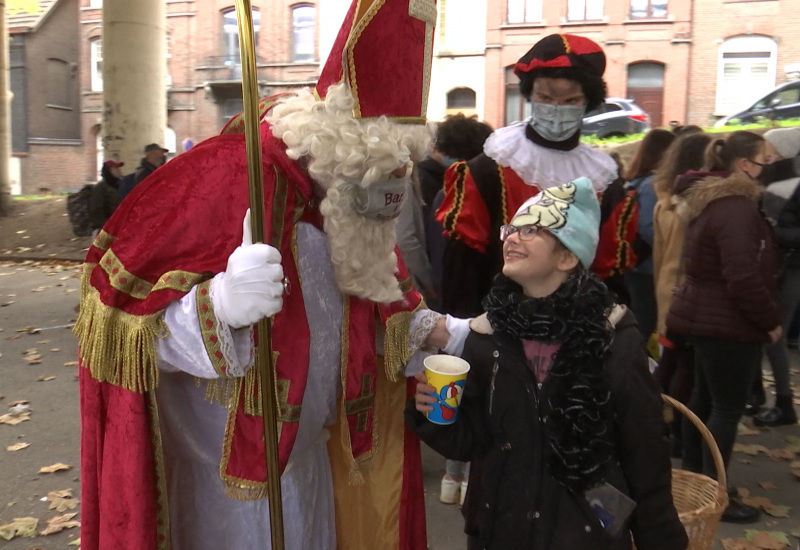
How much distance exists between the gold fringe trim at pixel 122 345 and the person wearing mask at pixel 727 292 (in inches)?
93.5

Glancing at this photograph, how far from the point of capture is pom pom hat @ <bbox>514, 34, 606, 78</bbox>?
9.00 ft

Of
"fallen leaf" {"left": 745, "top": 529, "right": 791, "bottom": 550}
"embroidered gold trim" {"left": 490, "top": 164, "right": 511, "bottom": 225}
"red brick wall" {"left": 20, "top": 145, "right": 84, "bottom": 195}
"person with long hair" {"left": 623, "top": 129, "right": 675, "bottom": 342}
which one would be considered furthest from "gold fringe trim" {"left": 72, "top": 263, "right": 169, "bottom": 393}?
"red brick wall" {"left": 20, "top": 145, "right": 84, "bottom": 195}

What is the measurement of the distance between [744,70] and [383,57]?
2188 cm

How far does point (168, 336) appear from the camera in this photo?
1820mm

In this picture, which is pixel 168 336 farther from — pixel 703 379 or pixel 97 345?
pixel 703 379

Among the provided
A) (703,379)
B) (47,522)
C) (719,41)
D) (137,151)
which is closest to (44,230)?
(137,151)

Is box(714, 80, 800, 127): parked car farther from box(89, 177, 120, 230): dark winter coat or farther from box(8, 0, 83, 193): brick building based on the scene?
box(8, 0, 83, 193): brick building

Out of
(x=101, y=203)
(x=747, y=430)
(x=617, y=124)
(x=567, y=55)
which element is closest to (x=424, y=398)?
(x=567, y=55)

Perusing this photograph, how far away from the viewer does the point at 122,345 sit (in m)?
1.83

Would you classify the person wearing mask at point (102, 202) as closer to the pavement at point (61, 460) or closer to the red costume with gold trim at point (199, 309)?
the pavement at point (61, 460)

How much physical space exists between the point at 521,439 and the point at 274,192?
893 mm

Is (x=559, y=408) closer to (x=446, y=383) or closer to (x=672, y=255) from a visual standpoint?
(x=446, y=383)

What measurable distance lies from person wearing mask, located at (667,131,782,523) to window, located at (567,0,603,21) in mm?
19994

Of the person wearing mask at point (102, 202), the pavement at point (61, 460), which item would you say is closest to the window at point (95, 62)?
the person wearing mask at point (102, 202)
